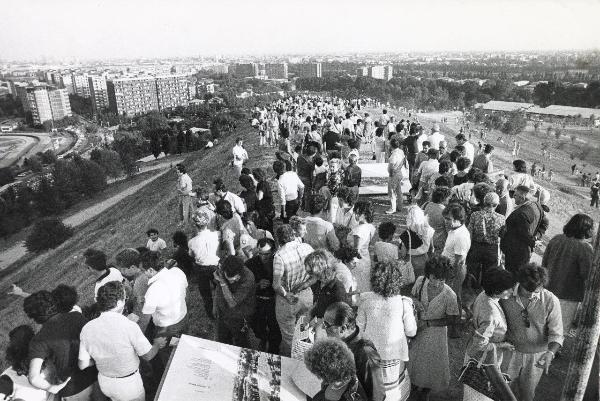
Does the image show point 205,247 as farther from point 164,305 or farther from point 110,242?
point 110,242

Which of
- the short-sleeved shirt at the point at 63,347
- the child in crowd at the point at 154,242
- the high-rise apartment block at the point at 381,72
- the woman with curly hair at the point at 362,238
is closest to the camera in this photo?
the short-sleeved shirt at the point at 63,347

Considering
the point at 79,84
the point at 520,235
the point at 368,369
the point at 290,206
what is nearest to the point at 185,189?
the point at 290,206

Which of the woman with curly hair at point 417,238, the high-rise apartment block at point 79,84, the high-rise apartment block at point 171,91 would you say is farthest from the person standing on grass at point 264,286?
the high-rise apartment block at point 79,84

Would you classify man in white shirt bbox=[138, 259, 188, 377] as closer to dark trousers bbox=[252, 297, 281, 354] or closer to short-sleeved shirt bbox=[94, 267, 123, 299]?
short-sleeved shirt bbox=[94, 267, 123, 299]

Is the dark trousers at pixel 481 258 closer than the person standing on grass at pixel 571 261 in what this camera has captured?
No

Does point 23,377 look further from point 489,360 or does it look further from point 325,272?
point 489,360

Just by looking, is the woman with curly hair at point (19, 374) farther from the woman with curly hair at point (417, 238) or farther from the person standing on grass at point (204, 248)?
the woman with curly hair at point (417, 238)
